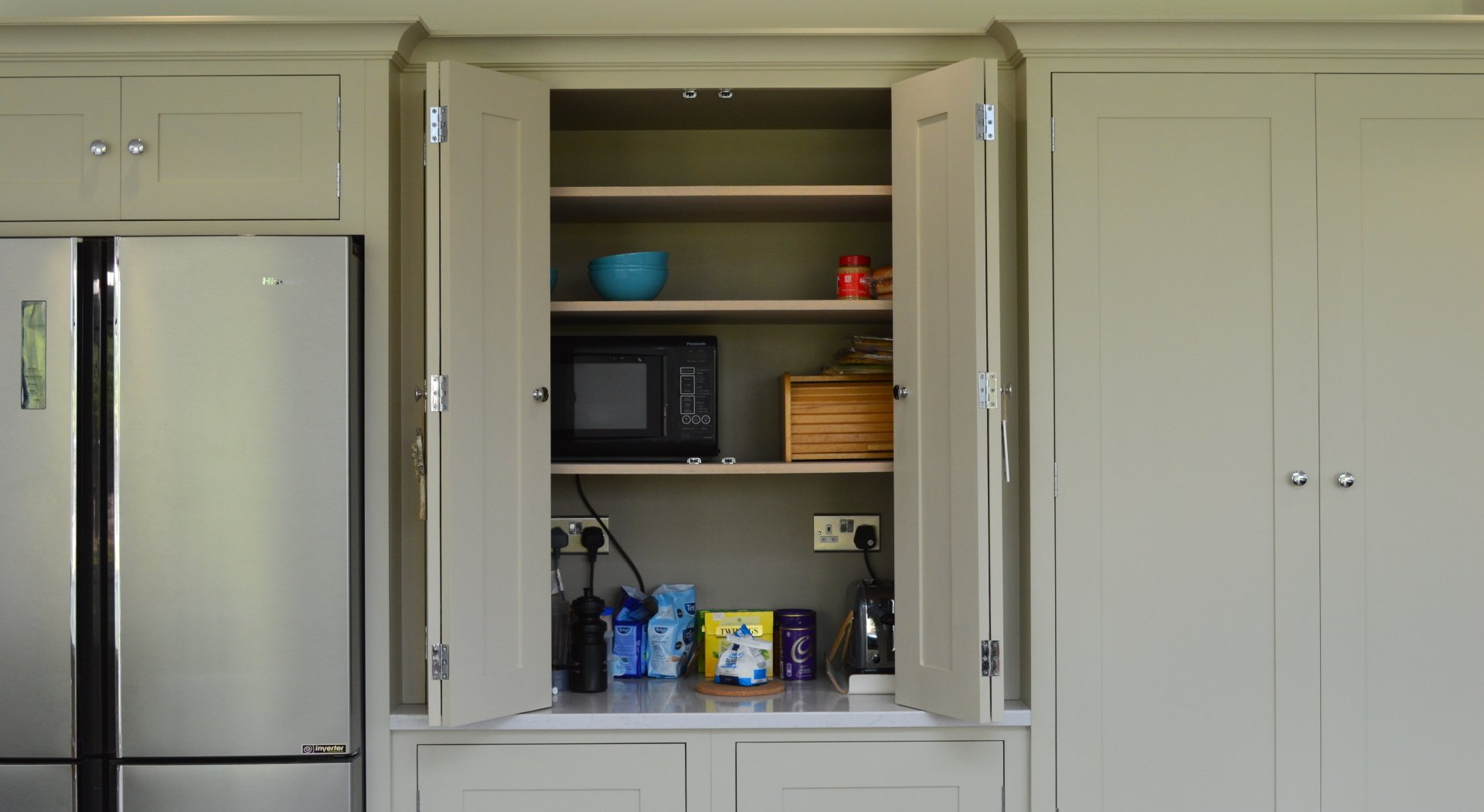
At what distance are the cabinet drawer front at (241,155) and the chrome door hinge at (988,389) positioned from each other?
128 centimetres

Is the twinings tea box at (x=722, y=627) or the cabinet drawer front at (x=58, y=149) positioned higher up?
the cabinet drawer front at (x=58, y=149)

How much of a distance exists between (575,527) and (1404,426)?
70.5 inches

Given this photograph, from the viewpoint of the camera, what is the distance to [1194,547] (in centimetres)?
206

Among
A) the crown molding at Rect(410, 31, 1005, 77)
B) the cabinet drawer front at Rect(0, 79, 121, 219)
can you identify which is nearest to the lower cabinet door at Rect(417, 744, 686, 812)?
the cabinet drawer front at Rect(0, 79, 121, 219)

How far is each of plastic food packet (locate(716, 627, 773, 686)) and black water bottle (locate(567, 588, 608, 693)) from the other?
25cm

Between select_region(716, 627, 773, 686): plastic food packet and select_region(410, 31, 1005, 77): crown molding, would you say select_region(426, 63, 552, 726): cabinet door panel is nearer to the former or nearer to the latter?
select_region(410, 31, 1005, 77): crown molding

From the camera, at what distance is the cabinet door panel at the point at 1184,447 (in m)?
2.05

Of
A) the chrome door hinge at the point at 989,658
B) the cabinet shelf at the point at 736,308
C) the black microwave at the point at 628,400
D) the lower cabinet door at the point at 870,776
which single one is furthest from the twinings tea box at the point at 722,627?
the cabinet shelf at the point at 736,308

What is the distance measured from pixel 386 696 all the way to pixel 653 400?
80 centimetres

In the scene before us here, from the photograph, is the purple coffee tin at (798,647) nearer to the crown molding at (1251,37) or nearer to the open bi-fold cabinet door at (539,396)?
the open bi-fold cabinet door at (539,396)

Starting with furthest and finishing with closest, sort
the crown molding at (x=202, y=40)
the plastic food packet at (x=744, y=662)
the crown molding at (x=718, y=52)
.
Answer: the plastic food packet at (x=744, y=662), the crown molding at (x=718, y=52), the crown molding at (x=202, y=40)

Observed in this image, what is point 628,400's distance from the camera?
229 centimetres

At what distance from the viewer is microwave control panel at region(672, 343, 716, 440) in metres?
2.29

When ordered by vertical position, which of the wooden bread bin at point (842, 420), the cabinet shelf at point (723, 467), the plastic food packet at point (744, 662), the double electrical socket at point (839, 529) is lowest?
the plastic food packet at point (744, 662)
